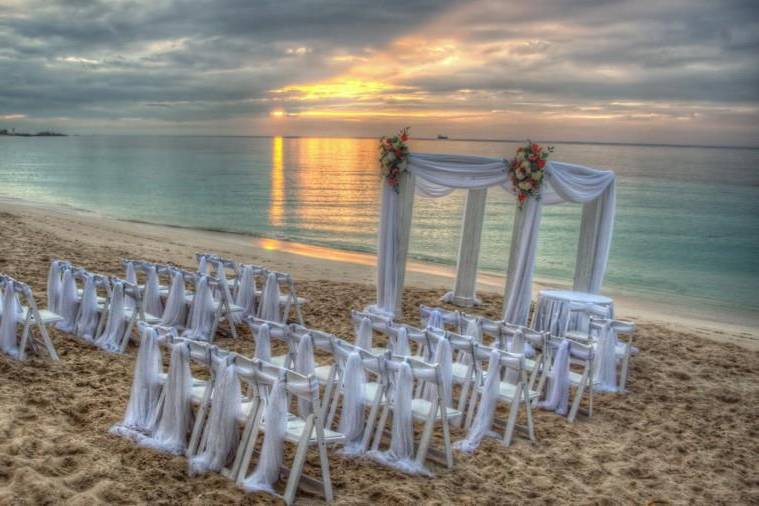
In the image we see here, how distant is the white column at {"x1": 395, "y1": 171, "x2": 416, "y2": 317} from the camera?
10.1m

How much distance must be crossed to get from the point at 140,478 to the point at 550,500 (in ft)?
9.21

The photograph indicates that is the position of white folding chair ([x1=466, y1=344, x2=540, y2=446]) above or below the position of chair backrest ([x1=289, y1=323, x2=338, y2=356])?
below

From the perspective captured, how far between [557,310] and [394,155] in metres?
3.23

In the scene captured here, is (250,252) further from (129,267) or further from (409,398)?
(409,398)

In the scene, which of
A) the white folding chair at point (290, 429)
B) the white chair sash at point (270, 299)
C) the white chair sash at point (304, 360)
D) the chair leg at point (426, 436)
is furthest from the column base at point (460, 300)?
the white folding chair at point (290, 429)

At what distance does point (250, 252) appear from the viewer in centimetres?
1998

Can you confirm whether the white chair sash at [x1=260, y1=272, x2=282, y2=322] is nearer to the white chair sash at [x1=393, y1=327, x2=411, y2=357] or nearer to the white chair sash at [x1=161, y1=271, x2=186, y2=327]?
the white chair sash at [x1=161, y1=271, x2=186, y2=327]

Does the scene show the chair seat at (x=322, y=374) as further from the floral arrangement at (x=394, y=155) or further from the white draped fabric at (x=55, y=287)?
the floral arrangement at (x=394, y=155)

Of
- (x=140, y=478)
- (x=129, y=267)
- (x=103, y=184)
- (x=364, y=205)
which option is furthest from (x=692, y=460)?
(x=103, y=184)

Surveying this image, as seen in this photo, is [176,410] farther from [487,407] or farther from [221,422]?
[487,407]

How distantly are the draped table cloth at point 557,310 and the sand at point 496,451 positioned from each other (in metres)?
0.94

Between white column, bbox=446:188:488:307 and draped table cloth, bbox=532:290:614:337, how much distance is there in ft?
8.55

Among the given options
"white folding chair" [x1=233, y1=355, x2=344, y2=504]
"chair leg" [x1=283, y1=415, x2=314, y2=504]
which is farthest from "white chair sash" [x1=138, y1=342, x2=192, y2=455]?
"chair leg" [x1=283, y1=415, x2=314, y2=504]

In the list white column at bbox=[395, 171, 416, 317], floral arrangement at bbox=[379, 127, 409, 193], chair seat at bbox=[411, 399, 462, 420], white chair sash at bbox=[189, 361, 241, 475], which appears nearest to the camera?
white chair sash at bbox=[189, 361, 241, 475]
